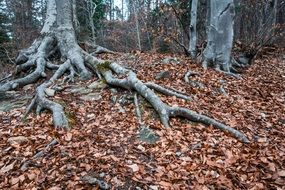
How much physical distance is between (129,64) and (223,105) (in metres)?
3.04

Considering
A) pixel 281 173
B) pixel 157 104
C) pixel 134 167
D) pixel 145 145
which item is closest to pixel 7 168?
pixel 134 167

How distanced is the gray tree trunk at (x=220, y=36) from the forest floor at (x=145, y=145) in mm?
1547

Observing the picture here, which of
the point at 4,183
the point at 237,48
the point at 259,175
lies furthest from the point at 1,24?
the point at 259,175

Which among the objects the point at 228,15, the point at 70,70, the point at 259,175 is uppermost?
the point at 228,15

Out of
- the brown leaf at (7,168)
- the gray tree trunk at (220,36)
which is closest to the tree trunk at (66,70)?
the brown leaf at (7,168)

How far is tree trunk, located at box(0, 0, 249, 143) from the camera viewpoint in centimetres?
442

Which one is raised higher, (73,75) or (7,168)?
(73,75)

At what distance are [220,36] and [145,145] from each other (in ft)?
14.8

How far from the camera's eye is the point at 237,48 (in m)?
9.80

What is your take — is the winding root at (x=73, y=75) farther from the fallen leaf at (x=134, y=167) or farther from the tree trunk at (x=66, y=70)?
the fallen leaf at (x=134, y=167)

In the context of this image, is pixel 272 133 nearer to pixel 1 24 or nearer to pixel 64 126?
pixel 64 126

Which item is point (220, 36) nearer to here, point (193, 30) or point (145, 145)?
point (193, 30)

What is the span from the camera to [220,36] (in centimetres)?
717

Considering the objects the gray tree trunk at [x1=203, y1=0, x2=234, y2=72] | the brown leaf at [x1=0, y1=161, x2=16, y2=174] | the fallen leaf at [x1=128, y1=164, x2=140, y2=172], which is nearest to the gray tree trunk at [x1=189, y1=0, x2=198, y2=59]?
the gray tree trunk at [x1=203, y1=0, x2=234, y2=72]
